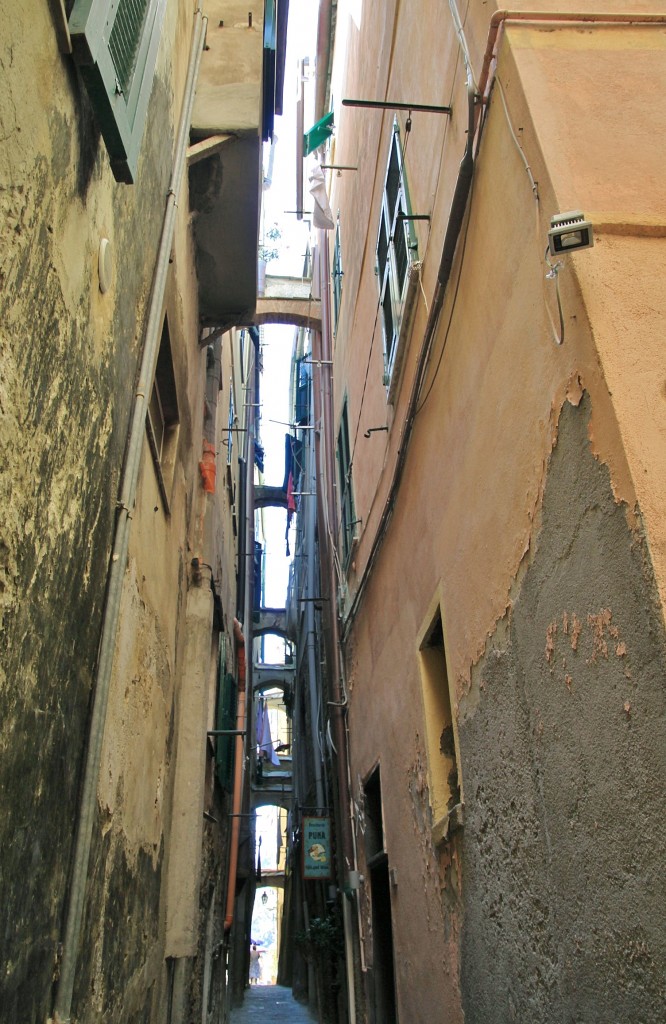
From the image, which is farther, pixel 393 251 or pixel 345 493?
pixel 345 493

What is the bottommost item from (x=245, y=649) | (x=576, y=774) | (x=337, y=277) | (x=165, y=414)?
(x=576, y=774)

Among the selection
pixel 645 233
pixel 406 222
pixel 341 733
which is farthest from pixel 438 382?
pixel 341 733

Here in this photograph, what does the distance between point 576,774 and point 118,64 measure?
3046mm

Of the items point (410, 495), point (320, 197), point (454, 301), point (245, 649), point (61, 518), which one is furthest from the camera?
point (245, 649)

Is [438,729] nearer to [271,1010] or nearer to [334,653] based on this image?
[334,653]

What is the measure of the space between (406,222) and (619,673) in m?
4.03

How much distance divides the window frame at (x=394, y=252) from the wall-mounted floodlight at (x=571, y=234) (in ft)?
8.46

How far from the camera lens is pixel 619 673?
2383mm

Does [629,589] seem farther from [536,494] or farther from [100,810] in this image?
[100,810]

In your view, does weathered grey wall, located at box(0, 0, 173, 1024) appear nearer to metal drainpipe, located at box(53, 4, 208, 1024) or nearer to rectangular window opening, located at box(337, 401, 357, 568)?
metal drainpipe, located at box(53, 4, 208, 1024)

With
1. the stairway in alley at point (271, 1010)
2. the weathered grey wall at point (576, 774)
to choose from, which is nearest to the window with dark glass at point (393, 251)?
the weathered grey wall at point (576, 774)

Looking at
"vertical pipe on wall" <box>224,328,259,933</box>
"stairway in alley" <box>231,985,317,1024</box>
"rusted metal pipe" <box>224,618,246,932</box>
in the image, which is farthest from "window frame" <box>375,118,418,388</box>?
"stairway in alley" <box>231,985,317,1024</box>

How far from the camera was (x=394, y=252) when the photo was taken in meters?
6.01

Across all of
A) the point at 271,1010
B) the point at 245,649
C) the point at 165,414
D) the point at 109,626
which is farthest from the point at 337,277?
the point at 271,1010
